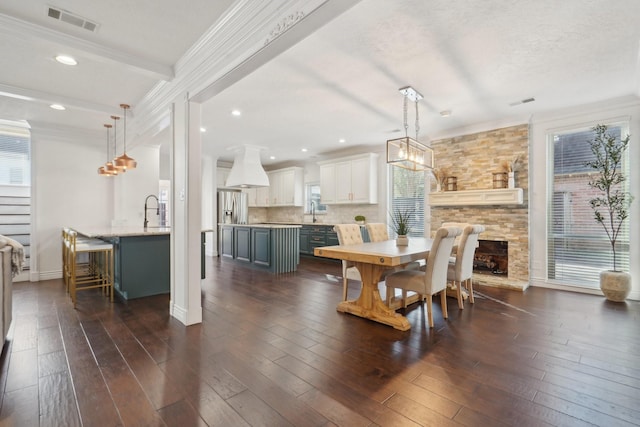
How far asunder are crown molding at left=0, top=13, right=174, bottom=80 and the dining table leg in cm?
291

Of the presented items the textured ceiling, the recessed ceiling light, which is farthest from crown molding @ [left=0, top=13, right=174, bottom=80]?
the recessed ceiling light

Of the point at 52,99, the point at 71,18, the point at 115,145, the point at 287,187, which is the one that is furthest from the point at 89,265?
the point at 287,187

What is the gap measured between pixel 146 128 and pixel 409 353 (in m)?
4.21

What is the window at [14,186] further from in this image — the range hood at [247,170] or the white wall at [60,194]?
the range hood at [247,170]

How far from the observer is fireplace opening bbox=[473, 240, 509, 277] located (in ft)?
17.1

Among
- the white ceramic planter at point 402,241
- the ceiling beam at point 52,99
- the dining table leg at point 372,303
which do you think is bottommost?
the dining table leg at point 372,303

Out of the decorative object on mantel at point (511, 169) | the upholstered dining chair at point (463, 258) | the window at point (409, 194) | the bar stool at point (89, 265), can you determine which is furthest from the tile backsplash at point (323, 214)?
the bar stool at point (89, 265)

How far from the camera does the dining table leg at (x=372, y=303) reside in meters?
3.04

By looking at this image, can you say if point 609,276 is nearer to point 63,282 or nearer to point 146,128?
point 146,128

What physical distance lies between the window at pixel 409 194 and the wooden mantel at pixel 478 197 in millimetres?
611

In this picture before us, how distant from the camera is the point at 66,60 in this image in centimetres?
288

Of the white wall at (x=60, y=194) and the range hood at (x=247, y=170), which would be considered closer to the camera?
the white wall at (x=60, y=194)

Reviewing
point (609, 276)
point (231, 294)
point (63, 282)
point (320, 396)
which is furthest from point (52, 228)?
point (609, 276)

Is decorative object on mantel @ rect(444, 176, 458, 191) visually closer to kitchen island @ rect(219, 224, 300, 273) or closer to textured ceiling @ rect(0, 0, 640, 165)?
textured ceiling @ rect(0, 0, 640, 165)
